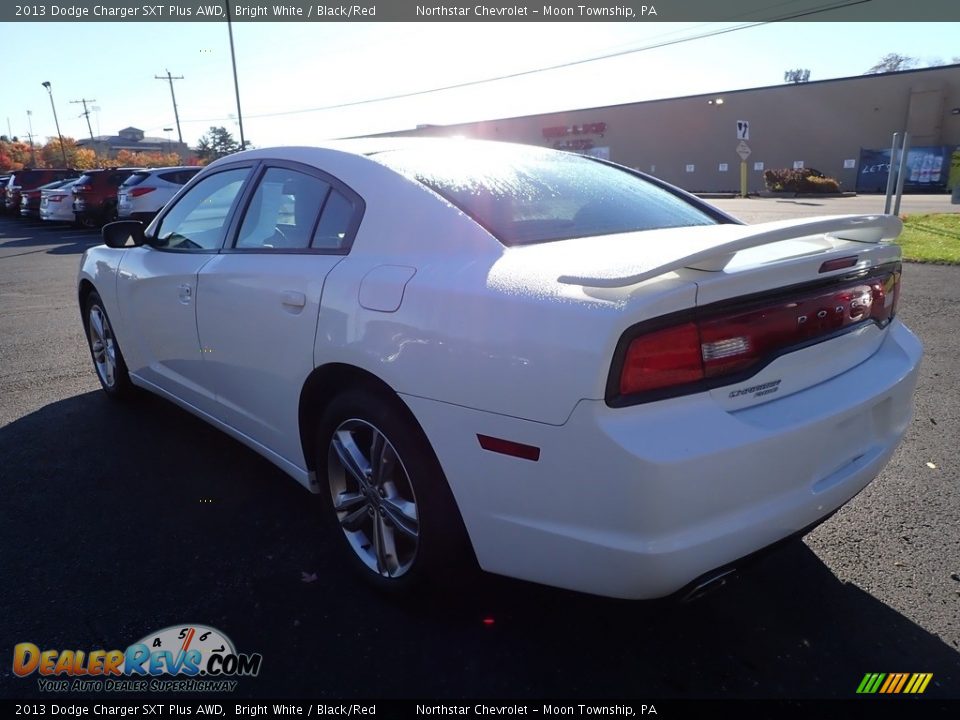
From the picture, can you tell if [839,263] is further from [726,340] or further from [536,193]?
[536,193]

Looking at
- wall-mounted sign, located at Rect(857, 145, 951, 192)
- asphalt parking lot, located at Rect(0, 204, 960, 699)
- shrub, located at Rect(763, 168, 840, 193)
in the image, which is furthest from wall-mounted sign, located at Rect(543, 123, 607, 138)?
asphalt parking lot, located at Rect(0, 204, 960, 699)

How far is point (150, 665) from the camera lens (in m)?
2.28

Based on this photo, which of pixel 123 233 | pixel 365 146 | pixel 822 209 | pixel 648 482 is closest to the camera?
pixel 648 482

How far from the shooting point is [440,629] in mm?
2377

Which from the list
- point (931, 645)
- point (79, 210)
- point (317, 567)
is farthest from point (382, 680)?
point (79, 210)

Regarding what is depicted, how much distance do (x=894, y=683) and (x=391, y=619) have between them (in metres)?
1.59

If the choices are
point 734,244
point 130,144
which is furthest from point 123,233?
point 130,144

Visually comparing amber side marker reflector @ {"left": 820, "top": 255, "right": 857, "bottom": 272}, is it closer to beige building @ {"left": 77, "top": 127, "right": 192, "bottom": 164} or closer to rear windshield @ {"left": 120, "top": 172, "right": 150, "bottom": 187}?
rear windshield @ {"left": 120, "top": 172, "right": 150, "bottom": 187}

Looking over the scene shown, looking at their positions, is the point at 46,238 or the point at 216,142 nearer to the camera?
the point at 46,238

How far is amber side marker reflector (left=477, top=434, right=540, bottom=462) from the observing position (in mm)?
1884

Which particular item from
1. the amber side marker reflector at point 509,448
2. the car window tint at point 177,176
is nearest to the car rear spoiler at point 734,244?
the amber side marker reflector at point 509,448

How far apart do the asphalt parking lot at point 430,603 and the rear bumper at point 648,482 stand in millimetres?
346

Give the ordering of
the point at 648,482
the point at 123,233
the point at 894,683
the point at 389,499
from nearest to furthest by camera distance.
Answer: the point at 648,482, the point at 894,683, the point at 389,499, the point at 123,233

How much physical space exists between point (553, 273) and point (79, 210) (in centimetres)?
2090
